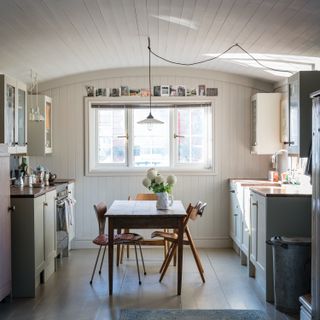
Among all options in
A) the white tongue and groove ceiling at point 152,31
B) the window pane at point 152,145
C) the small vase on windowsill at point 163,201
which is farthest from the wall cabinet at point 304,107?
the window pane at point 152,145

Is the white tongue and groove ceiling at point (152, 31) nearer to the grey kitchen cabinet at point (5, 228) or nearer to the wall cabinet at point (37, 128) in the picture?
the wall cabinet at point (37, 128)

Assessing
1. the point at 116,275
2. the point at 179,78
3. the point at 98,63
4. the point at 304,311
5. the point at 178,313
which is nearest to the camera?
the point at 304,311

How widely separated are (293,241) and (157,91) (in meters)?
3.40

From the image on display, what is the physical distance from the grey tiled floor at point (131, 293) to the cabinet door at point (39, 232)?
284 millimetres

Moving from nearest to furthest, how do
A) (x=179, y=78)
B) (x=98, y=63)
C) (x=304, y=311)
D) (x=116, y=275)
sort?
(x=304, y=311) < (x=116, y=275) < (x=98, y=63) < (x=179, y=78)

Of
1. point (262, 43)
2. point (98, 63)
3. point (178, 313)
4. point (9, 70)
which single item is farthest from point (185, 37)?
point (178, 313)

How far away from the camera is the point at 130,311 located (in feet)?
13.3

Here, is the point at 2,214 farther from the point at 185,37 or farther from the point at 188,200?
the point at 188,200

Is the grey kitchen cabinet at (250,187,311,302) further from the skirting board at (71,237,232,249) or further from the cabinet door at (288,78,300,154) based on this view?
the skirting board at (71,237,232,249)

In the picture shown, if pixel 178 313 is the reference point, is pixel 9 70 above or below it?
above

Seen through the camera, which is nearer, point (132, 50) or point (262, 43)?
point (262, 43)

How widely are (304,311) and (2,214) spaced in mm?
2507

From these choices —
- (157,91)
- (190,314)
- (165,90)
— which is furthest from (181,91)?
(190,314)

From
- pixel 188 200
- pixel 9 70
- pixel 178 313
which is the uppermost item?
pixel 9 70
